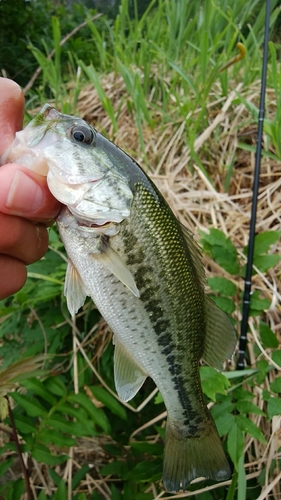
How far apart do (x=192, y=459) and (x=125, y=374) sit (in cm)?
→ 32

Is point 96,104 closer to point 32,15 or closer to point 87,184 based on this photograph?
point 87,184

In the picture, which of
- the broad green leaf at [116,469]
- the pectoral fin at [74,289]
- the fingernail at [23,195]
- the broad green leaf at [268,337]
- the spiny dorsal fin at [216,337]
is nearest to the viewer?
the fingernail at [23,195]

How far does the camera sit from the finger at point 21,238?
1.05 m

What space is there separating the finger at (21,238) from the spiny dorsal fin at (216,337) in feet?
1.65

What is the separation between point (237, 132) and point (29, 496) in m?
1.80

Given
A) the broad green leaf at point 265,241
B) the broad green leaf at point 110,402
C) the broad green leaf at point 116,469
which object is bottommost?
the broad green leaf at point 116,469

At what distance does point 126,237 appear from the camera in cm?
107

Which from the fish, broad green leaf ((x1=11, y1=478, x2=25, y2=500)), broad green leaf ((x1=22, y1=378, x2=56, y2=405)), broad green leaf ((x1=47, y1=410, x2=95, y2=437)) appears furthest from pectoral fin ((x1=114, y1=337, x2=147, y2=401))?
broad green leaf ((x1=11, y1=478, x2=25, y2=500))

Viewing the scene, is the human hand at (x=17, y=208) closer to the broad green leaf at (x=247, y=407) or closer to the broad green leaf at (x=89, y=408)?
the broad green leaf at (x=89, y=408)

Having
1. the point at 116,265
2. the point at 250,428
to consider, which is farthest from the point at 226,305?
the point at 116,265

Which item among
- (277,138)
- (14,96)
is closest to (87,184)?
(14,96)

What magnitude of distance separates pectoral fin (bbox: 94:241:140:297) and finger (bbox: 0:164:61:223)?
6.6 inches

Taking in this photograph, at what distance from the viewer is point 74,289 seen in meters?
1.10

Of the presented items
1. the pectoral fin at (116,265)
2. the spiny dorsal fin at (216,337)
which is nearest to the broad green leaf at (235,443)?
the spiny dorsal fin at (216,337)
